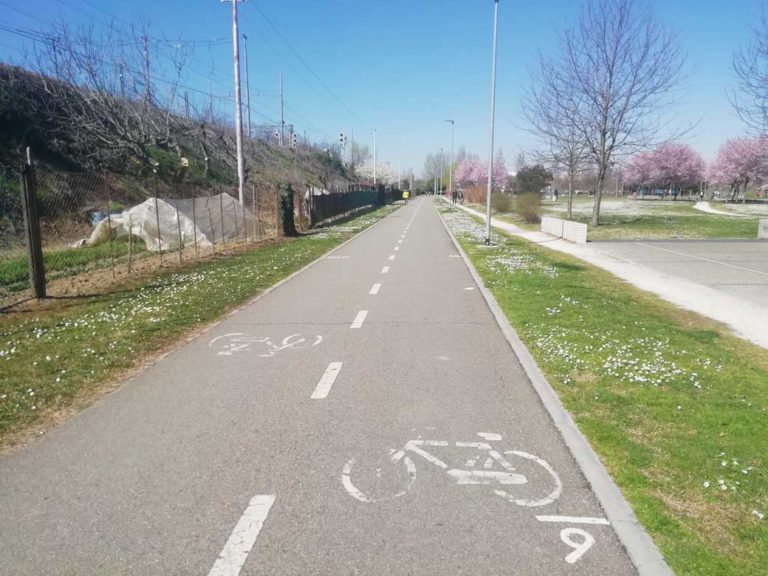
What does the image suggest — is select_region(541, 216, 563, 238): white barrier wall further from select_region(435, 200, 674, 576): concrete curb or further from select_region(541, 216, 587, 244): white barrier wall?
select_region(435, 200, 674, 576): concrete curb

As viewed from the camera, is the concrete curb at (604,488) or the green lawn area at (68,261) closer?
the concrete curb at (604,488)

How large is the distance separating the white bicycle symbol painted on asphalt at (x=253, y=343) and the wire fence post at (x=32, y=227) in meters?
4.54

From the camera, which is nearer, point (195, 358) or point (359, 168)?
point (195, 358)

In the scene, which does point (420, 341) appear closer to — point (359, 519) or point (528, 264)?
point (359, 519)

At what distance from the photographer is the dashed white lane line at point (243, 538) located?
2877 millimetres

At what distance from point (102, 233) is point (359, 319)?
13426 mm

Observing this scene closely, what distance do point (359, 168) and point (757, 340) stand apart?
12886 cm

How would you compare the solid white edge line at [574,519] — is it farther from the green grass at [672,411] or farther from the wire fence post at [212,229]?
the wire fence post at [212,229]

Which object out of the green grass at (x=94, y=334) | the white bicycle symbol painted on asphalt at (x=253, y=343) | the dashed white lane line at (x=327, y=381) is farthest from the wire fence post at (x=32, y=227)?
the dashed white lane line at (x=327, y=381)

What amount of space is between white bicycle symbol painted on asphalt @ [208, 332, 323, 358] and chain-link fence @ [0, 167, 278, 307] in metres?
4.87

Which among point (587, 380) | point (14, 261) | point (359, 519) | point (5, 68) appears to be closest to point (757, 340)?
point (587, 380)

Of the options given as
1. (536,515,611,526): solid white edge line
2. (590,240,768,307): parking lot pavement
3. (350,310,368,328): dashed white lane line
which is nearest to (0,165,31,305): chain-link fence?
(350,310,368,328): dashed white lane line

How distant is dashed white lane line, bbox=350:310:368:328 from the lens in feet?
27.6

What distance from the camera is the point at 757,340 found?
24.7ft
